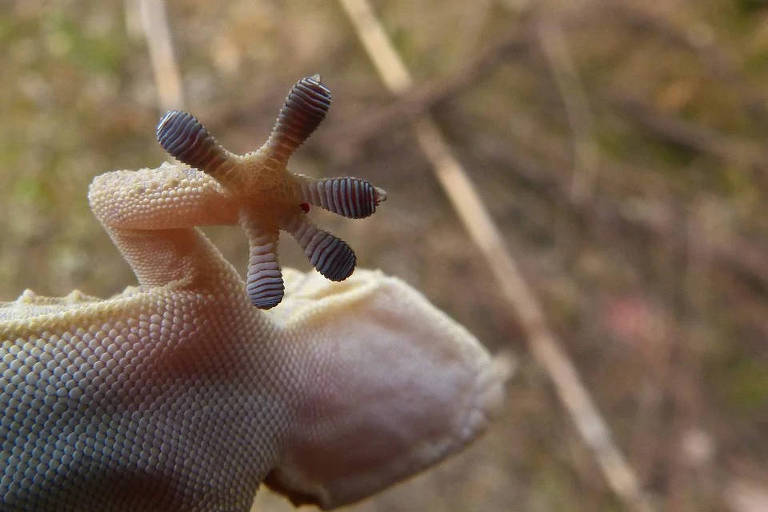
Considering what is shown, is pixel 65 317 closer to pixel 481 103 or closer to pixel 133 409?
pixel 133 409

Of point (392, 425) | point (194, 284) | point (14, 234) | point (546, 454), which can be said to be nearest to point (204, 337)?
point (194, 284)

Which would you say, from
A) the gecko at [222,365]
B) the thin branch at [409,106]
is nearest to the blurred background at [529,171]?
the thin branch at [409,106]

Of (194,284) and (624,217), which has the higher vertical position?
(194,284)

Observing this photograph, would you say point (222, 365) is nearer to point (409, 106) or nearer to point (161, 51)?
point (161, 51)

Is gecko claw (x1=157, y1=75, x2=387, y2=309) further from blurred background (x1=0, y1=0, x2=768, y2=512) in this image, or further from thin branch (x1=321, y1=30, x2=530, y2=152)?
thin branch (x1=321, y1=30, x2=530, y2=152)

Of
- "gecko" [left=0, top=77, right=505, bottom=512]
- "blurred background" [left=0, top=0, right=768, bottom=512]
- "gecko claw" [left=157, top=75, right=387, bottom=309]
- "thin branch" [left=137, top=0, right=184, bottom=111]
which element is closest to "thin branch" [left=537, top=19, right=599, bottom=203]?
"blurred background" [left=0, top=0, right=768, bottom=512]

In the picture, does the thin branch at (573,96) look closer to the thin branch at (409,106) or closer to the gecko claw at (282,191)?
Answer: the thin branch at (409,106)
